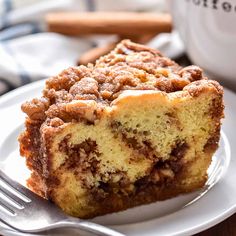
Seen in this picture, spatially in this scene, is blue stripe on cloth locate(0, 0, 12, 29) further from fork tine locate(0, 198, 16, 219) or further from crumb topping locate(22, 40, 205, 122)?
fork tine locate(0, 198, 16, 219)

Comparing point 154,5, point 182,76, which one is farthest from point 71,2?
point 182,76

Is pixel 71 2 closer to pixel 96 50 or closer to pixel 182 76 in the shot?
pixel 96 50

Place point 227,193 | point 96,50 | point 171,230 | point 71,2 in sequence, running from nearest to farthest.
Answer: point 171,230
point 227,193
point 96,50
point 71,2

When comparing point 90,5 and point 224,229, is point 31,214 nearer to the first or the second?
point 224,229

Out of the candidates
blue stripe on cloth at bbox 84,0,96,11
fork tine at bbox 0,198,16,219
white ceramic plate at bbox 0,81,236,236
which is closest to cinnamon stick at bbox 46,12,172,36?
blue stripe on cloth at bbox 84,0,96,11

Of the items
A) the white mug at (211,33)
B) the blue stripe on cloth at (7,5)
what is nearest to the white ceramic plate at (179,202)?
the white mug at (211,33)

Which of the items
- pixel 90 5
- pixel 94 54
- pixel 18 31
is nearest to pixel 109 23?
pixel 94 54
